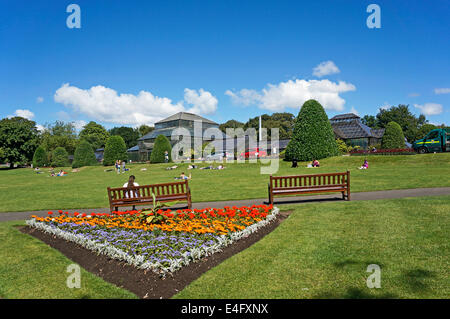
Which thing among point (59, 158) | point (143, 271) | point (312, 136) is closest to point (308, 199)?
point (143, 271)

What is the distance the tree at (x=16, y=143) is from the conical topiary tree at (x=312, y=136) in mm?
53503

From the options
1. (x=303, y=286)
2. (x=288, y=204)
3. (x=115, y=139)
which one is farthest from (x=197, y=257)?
(x=115, y=139)

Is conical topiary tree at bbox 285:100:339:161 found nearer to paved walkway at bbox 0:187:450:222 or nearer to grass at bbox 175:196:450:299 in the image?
paved walkway at bbox 0:187:450:222

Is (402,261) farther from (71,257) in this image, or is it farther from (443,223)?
(71,257)

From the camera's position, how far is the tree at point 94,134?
91.8 m

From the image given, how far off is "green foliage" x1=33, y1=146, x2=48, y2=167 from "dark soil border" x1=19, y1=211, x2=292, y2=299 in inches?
2253

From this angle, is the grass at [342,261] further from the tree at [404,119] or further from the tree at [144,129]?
the tree at [144,129]

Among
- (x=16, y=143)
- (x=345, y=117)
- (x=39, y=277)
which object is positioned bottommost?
(x=39, y=277)

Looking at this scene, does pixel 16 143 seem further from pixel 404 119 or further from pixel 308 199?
pixel 404 119

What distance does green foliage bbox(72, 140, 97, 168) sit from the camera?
148 ft

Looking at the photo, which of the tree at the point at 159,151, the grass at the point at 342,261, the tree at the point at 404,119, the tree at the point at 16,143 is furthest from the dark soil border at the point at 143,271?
the tree at the point at 404,119

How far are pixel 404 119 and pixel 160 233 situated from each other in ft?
272

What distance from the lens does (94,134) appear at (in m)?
92.7
